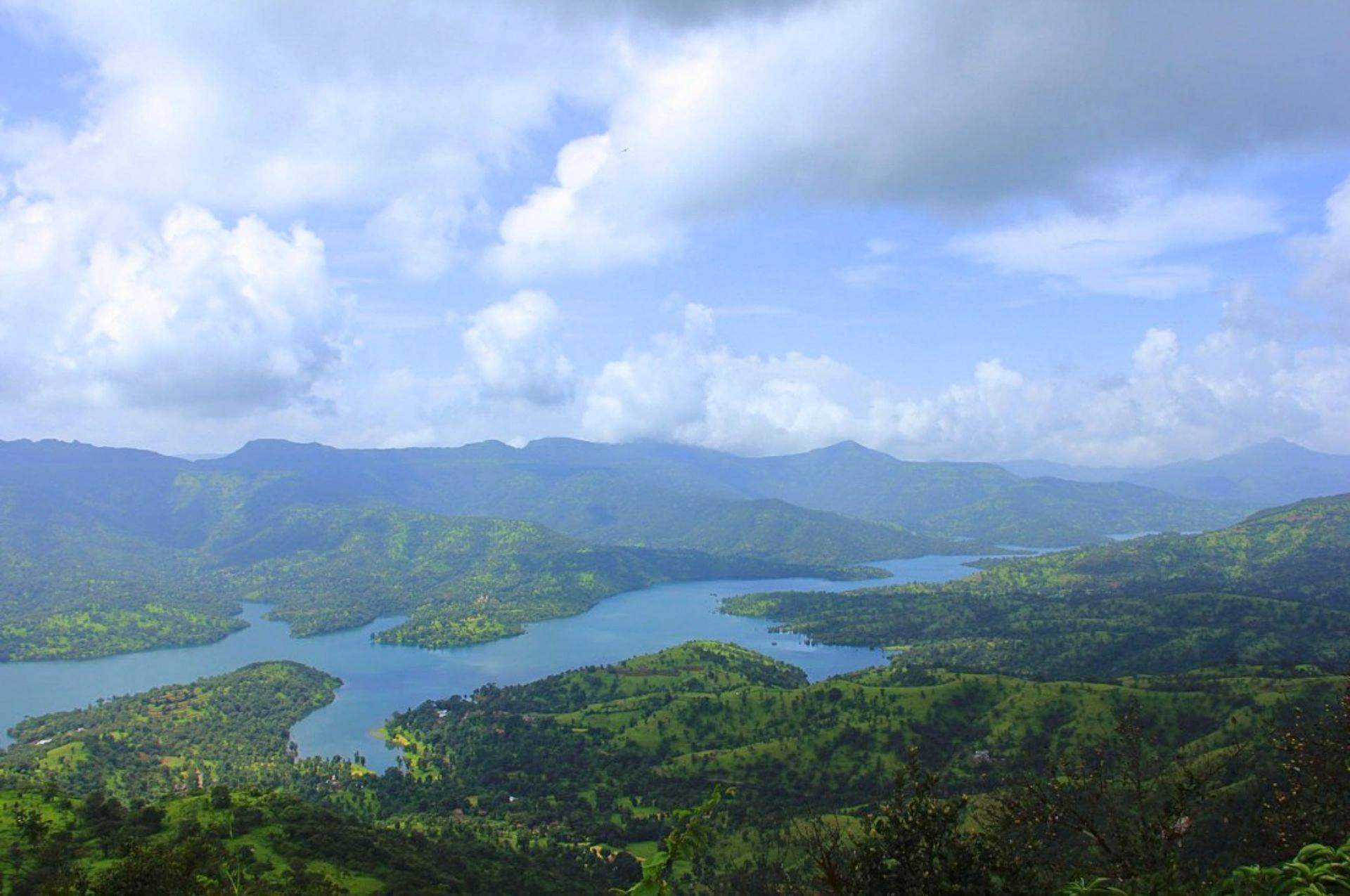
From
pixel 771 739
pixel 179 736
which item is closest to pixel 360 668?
pixel 179 736

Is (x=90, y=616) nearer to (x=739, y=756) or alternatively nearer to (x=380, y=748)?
(x=380, y=748)

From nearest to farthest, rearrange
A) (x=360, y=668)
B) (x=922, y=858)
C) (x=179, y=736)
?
(x=922, y=858) → (x=179, y=736) → (x=360, y=668)

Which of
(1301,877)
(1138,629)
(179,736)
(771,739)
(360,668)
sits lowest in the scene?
(360,668)

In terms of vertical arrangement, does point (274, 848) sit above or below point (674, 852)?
below

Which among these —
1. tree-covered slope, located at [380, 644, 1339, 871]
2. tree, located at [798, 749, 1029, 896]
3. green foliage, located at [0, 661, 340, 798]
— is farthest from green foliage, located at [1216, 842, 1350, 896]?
green foliage, located at [0, 661, 340, 798]

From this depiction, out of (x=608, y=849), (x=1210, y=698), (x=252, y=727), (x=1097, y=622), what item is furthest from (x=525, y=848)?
(x=1097, y=622)

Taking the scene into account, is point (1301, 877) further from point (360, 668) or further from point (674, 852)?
point (360, 668)

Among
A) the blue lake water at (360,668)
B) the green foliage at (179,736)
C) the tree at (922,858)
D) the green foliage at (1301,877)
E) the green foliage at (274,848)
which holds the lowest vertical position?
the blue lake water at (360,668)

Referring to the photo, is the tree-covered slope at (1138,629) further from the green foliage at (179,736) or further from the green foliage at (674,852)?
the green foliage at (674,852)

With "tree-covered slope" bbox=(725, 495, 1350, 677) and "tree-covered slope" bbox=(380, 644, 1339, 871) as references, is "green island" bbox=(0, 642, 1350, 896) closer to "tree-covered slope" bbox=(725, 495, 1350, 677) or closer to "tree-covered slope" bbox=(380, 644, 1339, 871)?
"tree-covered slope" bbox=(380, 644, 1339, 871)

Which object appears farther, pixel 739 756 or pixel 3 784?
pixel 739 756

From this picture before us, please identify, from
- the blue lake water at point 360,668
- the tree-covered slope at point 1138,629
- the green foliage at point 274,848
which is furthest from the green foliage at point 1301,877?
the tree-covered slope at point 1138,629
